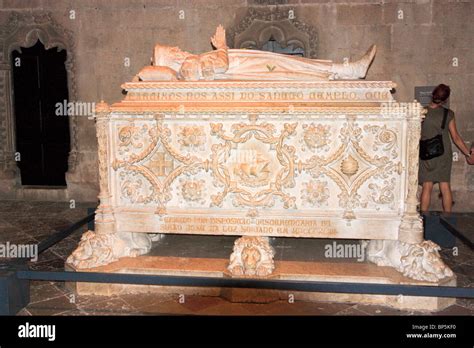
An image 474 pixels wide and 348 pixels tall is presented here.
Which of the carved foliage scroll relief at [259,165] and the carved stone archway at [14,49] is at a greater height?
the carved stone archway at [14,49]

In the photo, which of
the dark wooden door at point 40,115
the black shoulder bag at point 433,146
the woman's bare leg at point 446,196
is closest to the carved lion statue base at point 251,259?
the black shoulder bag at point 433,146

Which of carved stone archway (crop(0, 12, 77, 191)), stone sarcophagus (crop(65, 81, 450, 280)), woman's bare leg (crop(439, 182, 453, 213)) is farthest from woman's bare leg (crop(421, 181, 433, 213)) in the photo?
carved stone archway (crop(0, 12, 77, 191))

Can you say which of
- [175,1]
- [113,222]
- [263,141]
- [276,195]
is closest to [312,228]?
[276,195]

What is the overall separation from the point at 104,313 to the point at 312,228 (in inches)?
60.6

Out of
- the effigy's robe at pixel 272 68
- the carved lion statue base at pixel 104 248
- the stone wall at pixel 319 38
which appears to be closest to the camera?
the carved lion statue base at pixel 104 248

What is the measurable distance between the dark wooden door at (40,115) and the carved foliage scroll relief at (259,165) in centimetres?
347

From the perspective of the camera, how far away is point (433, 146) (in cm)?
483

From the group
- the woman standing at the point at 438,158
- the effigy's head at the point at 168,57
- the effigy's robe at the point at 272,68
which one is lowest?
the woman standing at the point at 438,158

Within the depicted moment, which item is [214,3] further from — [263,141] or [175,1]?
[263,141]

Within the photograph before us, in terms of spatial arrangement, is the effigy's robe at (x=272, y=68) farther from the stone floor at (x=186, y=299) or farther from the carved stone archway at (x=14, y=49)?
the carved stone archway at (x=14, y=49)

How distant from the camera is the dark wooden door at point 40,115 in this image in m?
6.91

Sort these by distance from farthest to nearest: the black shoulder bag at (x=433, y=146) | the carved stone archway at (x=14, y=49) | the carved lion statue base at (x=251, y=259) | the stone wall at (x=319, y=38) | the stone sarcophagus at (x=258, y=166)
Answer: the carved stone archway at (x=14, y=49), the stone wall at (x=319, y=38), the black shoulder bag at (x=433, y=146), the stone sarcophagus at (x=258, y=166), the carved lion statue base at (x=251, y=259)

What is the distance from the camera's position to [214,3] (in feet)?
21.5
